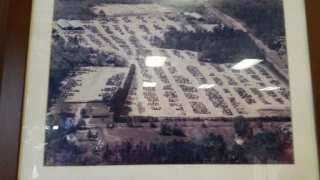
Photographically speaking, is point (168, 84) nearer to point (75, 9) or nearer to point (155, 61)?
point (155, 61)

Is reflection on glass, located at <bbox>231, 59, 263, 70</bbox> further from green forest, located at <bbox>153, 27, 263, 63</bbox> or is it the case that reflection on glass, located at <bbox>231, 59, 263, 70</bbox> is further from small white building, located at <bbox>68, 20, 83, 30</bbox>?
small white building, located at <bbox>68, 20, 83, 30</bbox>

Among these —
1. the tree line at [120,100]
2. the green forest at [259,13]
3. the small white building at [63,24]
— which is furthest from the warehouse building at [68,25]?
the green forest at [259,13]

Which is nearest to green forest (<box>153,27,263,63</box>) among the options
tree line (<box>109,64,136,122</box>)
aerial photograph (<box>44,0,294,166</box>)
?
aerial photograph (<box>44,0,294,166</box>)

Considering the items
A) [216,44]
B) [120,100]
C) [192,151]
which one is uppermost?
[216,44]

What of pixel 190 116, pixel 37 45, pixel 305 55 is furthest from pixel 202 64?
pixel 37 45

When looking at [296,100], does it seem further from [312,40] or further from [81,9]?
[81,9]

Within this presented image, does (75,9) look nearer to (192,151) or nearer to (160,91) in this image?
(160,91)

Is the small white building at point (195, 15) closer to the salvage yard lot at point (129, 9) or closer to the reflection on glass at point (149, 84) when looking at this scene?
the salvage yard lot at point (129, 9)

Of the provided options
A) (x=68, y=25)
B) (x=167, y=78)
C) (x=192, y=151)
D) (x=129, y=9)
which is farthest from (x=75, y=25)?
(x=192, y=151)

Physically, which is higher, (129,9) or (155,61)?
(129,9)
